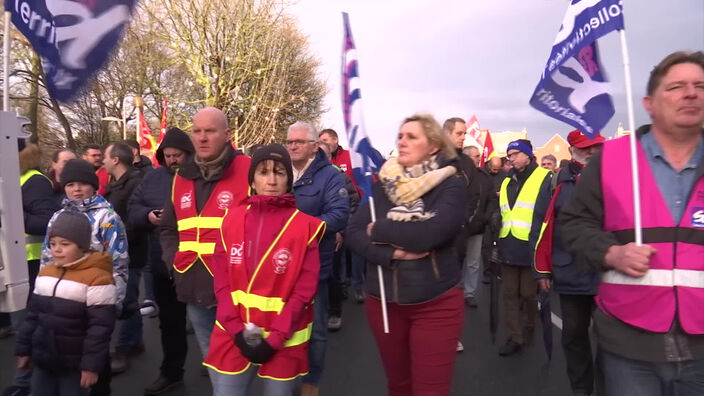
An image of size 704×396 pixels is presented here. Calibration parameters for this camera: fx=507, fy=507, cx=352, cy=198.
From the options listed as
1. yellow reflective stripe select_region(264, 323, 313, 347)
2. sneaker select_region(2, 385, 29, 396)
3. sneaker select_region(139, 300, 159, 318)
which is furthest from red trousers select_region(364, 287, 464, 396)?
sneaker select_region(139, 300, 159, 318)

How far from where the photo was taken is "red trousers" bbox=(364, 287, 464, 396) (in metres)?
2.53

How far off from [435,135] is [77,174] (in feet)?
8.08

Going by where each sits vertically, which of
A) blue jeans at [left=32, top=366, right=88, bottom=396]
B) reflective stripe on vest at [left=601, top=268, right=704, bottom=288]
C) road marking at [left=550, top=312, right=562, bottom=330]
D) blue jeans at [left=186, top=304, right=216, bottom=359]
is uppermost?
reflective stripe on vest at [left=601, top=268, right=704, bottom=288]

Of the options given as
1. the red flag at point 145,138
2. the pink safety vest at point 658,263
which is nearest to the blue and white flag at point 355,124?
the pink safety vest at point 658,263

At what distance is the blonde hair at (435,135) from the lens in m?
2.71

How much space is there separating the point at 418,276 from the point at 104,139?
26851 millimetres

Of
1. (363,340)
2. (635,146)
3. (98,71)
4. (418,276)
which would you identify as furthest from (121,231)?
(635,146)

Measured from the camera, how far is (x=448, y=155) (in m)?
2.69

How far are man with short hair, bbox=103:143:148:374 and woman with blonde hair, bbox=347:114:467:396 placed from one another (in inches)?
109

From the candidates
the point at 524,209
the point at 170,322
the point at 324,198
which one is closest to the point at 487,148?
the point at 524,209

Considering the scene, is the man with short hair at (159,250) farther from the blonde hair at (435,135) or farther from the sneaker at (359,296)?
the sneaker at (359,296)

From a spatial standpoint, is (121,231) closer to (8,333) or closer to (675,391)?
(8,333)

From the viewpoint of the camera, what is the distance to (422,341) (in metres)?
2.55

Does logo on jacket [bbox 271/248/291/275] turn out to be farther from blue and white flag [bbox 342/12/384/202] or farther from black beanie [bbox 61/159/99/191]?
black beanie [bbox 61/159/99/191]
